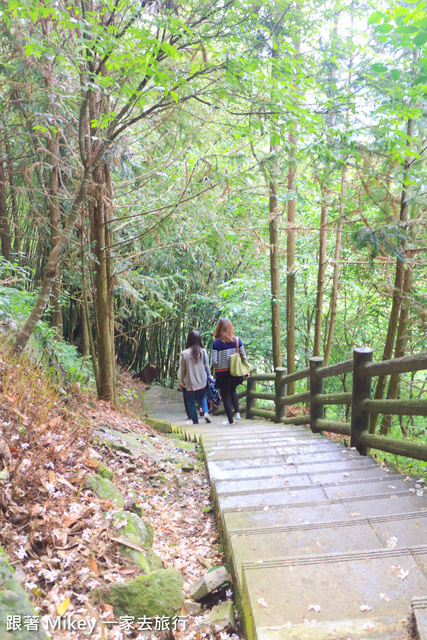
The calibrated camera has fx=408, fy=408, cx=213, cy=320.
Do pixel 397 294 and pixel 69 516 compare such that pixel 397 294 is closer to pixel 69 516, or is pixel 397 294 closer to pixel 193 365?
pixel 193 365

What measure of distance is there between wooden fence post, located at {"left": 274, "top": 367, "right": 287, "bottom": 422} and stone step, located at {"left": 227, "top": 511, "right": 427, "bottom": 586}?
175 inches

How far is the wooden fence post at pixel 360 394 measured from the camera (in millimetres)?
3791

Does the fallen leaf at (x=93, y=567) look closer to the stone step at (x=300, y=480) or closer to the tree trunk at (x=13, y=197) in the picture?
the stone step at (x=300, y=480)

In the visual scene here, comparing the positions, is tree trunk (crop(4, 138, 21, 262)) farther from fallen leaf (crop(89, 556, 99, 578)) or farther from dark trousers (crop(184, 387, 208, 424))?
fallen leaf (crop(89, 556, 99, 578))

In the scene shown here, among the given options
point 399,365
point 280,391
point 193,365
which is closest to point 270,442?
point 399,365

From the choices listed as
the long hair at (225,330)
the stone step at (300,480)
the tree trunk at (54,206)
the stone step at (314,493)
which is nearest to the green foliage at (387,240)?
the long hair at (225,330)

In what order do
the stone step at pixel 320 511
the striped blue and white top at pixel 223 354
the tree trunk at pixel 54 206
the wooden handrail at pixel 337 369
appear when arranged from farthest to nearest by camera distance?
the striped blue and white top at pixel 223 354, the tree trunk at pixel 54 206, the wooden handrail at pixel 337 369, the stone step at pixel 320 511

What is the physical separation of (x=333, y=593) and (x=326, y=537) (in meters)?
0.51

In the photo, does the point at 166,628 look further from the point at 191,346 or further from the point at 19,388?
the point at 191,346

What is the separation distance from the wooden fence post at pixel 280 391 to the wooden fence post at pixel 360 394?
9.05 feet

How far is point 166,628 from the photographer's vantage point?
1.80 metres

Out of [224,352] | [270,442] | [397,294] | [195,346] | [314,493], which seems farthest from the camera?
[195,346]

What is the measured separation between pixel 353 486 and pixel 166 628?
1.62m

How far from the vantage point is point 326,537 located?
6.89ft
